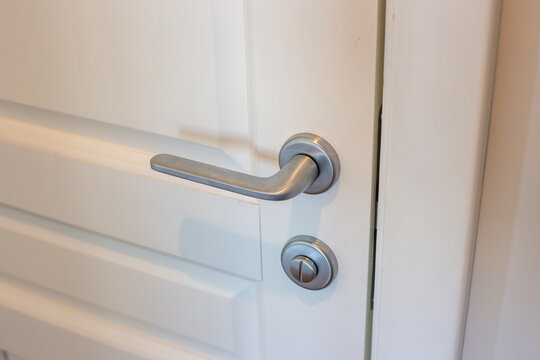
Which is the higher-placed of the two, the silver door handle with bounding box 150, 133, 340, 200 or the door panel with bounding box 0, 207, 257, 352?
the silver door handle with bounding box 150, 133, 340, 200

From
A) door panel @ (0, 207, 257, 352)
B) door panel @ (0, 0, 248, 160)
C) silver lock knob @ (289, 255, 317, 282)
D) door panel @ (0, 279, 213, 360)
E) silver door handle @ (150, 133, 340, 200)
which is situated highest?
door panel @ (0, 0, 248, 160)

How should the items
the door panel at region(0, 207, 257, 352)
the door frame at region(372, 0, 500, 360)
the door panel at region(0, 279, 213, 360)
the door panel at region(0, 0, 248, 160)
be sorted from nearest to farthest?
the door frame at region(372, 0, 500, 360), the door panel at region(0, 0, 248, 160), the door panel at region(0, 207, 257, 352), the door panel at region(0, 279, 213, 360)

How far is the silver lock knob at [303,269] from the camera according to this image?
0.63 m

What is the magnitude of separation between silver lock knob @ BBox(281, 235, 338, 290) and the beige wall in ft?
0.45

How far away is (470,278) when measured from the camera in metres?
0.59

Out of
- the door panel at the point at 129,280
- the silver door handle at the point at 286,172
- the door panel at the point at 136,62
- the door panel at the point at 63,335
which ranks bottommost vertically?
the door panel at the point at 63,335

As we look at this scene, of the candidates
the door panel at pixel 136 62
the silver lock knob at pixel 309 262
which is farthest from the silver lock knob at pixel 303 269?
the door panel at pixel 136 62

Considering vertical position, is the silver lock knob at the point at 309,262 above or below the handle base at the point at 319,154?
below

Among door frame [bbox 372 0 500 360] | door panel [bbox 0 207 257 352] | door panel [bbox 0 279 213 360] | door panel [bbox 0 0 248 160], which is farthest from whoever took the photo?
door panel [bbox 0 279 213 360]

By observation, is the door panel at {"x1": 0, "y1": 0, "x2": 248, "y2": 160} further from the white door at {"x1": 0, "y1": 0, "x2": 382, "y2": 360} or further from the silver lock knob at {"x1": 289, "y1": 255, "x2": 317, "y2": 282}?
the silver lock knob at {"x1": 289, "y1": 255, "x2": 317, "y2": 282}

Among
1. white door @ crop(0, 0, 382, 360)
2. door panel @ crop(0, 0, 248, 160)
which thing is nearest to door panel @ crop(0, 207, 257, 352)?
white door @ crop(0, 0, 382, 360)

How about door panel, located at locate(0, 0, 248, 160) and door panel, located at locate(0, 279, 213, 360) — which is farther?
door panel, located at locate(0, 279, 213, 360)

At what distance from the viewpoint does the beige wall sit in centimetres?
51

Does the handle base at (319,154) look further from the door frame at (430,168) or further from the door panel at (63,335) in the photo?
the door panel at (63,335)
